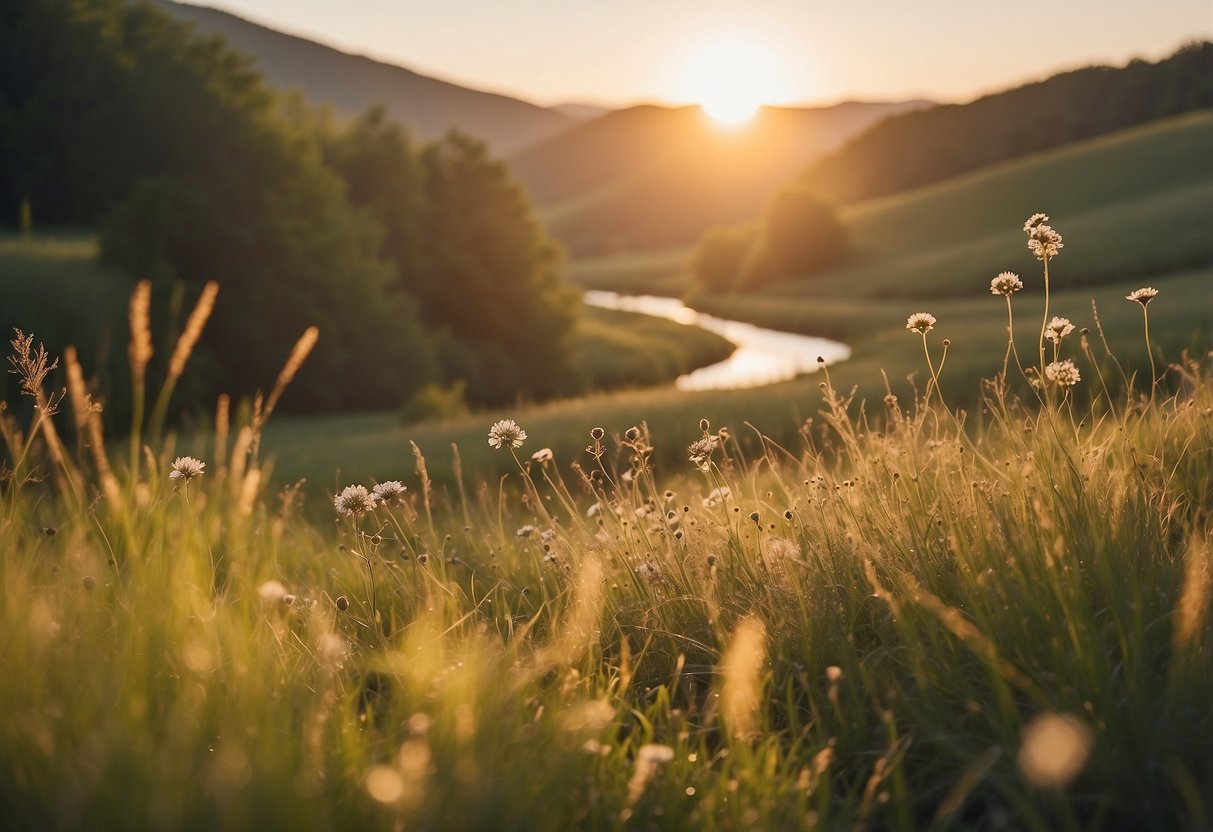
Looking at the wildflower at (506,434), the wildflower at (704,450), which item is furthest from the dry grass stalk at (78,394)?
the wildflower at (704,450)

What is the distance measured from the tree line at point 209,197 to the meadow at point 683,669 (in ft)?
83.4

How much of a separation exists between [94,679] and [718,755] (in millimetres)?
1710

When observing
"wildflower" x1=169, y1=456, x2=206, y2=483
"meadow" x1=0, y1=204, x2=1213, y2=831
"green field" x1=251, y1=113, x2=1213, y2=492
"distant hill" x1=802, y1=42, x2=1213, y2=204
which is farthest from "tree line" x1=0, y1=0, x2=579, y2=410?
"distant hill" x1=802, y1=42, x2=1213, y2=204

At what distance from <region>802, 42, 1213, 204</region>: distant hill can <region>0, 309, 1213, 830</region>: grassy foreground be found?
4637 inches

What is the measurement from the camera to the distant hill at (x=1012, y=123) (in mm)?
125812

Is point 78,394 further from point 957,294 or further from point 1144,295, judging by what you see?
point 957,294

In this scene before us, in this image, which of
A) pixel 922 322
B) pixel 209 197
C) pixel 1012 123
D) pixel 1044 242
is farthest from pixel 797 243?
pixel 1012 123

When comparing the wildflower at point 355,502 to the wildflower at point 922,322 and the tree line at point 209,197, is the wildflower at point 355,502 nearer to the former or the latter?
the wildflower at point 922,322

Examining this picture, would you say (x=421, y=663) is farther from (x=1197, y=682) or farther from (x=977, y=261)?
(x=977, y=261)

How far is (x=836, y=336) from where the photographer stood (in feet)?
156

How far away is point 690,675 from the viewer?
3.51m

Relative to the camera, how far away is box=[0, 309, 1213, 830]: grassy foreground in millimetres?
2396

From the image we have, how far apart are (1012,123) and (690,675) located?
16373cm

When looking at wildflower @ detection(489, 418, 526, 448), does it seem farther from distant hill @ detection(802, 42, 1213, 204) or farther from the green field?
distant hill @ detection(802, 42, 1213, 204)
